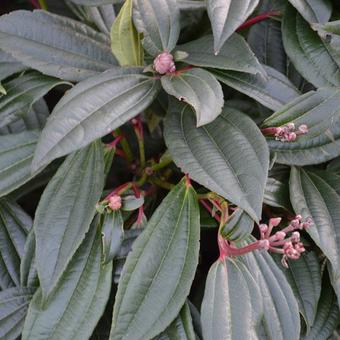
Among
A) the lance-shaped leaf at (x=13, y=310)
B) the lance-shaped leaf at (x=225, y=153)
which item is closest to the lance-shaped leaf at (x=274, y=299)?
the lance-shaped leaf at (x=225, y=153)

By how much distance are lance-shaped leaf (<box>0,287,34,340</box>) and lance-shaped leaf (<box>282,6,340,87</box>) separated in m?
0.53

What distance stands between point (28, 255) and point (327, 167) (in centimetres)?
51

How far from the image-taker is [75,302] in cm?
88

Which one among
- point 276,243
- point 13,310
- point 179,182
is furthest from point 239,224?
point 13,310

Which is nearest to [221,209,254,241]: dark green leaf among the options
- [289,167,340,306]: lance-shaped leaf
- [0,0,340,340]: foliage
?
[0,0,340,340]: foliage

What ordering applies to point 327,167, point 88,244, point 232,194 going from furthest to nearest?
point 327,167 < point 88,244 < point 232,194

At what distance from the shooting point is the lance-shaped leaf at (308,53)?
0.97 m

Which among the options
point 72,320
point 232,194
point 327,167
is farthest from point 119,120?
point 327,167

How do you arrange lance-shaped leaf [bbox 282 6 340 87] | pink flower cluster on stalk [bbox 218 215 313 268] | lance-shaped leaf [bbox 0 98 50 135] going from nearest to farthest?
pink flower cluster on stalk [bbox 218 215 313 268], lance-shaped leaf [bbox 282 6 340 87], lance-shaped leaf [bbox 0 98 50 135]

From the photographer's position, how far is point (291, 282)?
3.18 feet

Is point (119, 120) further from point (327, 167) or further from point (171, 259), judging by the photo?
point (327, 167)

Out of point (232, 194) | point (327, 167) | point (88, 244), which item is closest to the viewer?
point (232, 194)

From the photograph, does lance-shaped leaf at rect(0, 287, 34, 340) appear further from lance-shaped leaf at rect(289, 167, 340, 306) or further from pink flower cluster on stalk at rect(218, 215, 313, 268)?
lance-shaped leaf at rect(289, 167, 340, 306)

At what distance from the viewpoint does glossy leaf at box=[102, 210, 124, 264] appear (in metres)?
0.87
